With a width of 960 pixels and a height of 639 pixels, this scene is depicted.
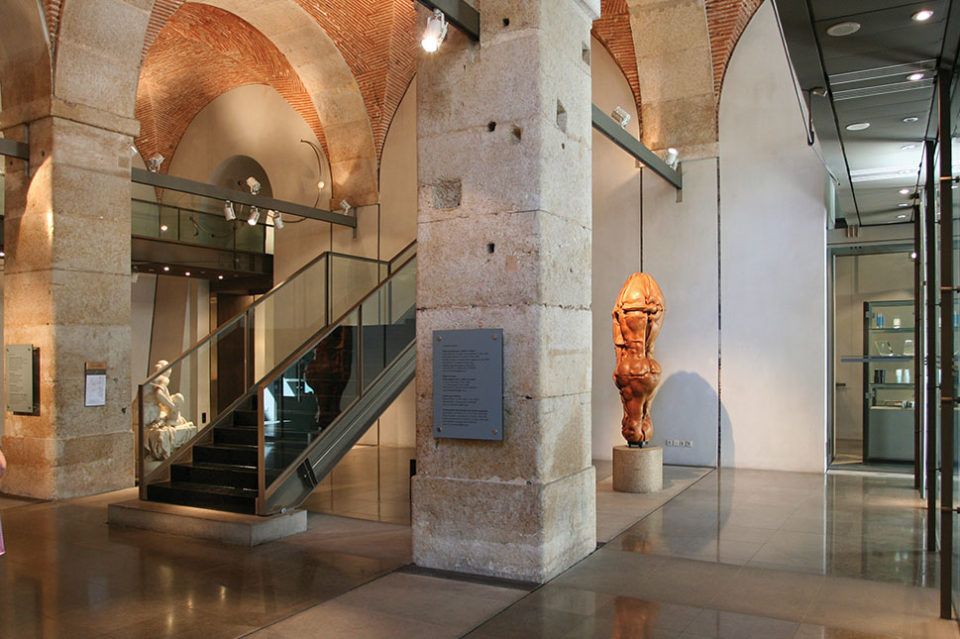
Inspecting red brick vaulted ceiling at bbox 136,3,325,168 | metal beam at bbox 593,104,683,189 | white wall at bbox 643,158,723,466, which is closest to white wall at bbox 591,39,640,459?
white wall at bbox 643,158,723,466

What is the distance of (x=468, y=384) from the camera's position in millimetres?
5035

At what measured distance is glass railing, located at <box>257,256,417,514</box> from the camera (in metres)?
6.43

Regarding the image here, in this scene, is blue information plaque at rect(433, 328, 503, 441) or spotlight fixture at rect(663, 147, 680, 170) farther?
spotlight fixture at rect(663, 147, 680, 170)

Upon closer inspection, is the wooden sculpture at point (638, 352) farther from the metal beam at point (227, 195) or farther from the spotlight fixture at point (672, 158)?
the metal beam at point (227, 195)

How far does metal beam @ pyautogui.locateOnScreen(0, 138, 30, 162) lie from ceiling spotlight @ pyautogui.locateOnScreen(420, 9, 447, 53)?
5535 millimetres

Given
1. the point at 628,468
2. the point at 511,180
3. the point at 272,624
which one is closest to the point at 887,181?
the point at 628,468

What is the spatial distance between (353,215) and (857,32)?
1022 centimetres

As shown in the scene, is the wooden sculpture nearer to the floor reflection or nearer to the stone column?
the floor reflection

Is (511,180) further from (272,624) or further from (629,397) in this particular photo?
(629,397)

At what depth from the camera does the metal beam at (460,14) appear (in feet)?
15.5

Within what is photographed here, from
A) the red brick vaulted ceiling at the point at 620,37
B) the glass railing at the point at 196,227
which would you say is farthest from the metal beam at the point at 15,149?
the red brick vaulted ceiling at the point at 620,37

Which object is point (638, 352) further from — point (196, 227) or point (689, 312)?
point (196, 227)

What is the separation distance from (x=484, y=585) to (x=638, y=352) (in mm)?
4124

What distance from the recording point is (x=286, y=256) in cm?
1401
